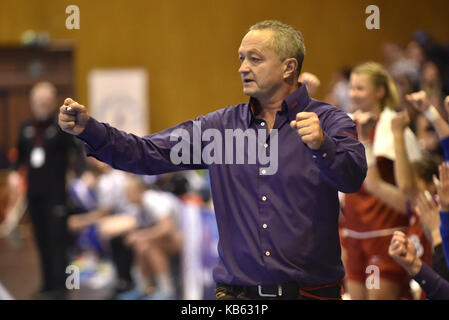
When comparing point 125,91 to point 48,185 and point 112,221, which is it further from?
point 48,185

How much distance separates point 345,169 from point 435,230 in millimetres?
1135

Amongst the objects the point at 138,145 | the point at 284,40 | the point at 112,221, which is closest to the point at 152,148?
the point at 138,145

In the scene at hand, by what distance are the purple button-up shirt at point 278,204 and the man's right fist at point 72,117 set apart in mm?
26

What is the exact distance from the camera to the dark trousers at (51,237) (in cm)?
645

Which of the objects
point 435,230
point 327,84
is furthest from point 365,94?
point 327,84

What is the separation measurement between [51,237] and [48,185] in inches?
18.7

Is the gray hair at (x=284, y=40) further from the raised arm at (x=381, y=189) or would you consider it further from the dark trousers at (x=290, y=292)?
the raised arm at (x=381, y=189)

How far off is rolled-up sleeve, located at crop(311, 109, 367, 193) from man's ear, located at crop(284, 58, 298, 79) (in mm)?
201

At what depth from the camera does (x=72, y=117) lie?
2303 millimetres

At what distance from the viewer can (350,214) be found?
150 inches

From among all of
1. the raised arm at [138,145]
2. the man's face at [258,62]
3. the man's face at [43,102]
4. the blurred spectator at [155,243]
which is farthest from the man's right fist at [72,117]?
the man's face at [43,102]

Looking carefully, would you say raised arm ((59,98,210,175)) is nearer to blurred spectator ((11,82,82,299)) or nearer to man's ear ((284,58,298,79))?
man's ear ((284,58,298,79))

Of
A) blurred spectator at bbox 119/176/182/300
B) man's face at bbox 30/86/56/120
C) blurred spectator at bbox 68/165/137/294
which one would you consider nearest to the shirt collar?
blurred spectator at bbox 119/176/182/300
